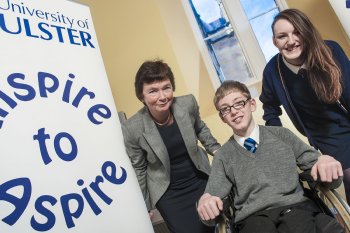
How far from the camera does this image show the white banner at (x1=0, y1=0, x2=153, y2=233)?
1017 mm

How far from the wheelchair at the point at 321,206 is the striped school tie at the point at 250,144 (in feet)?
0.71

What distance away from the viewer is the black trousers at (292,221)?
0.94 meters

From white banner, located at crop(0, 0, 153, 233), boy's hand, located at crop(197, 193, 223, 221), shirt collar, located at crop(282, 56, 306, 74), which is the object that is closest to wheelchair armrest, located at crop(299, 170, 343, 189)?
boy's hand, located at crop(197, 193, 223, 221)

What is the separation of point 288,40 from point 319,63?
0.17 m

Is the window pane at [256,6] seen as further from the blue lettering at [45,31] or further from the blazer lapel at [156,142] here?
the blue lettering at [45,31]

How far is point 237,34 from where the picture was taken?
2873 mm

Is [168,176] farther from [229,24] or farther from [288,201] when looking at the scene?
[229,24]

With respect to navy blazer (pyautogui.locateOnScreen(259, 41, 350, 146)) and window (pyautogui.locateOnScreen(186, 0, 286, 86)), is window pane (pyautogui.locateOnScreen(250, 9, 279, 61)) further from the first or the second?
navy blazer (pyautogui.locateOnScreen(259, 41, 350, 146))

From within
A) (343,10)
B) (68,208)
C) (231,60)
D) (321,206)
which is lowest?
(321,206)

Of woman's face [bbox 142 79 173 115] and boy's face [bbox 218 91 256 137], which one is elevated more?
woman's face [bbox 142 79 173 115]

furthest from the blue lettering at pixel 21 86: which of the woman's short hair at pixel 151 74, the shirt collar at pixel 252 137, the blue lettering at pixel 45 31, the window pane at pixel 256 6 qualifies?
the window pane at pixel 256 6

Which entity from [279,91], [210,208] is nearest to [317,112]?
[279,91]

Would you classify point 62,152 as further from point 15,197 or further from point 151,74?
point 151,74

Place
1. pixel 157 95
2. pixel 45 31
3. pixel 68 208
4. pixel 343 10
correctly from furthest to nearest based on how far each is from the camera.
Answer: pixel 343 10
pixel 157 95
pixel 45 31
pixel 68 208
